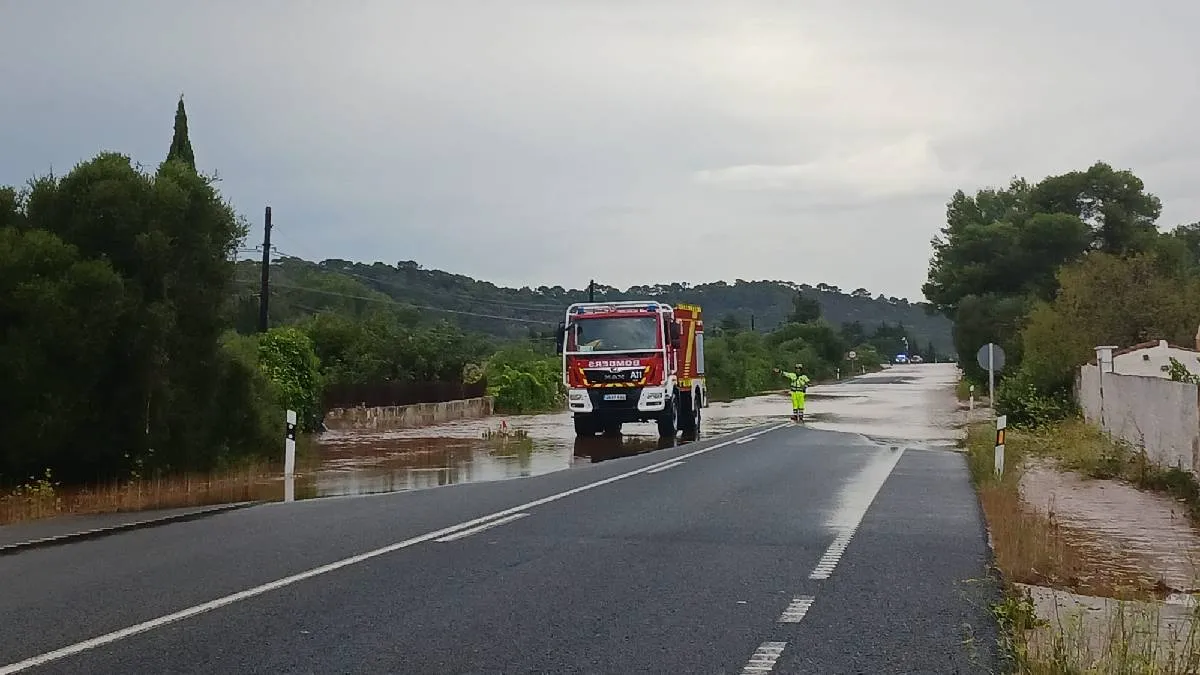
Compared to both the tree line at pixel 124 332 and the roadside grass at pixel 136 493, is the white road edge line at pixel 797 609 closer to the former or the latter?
the roadside grass at pixel 136 493

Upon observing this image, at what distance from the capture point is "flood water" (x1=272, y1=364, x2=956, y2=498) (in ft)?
A: 66.8

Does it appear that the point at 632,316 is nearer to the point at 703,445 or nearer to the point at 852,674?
the point at 703,445

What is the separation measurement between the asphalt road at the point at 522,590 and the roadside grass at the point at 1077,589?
255 millimetres

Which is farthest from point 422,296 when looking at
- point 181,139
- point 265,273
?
point 181,139

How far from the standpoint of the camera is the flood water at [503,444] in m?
20.4

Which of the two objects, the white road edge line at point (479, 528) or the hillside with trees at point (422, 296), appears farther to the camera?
the hillside with trees at point (422, 296)

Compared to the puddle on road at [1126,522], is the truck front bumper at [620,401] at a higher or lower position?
higher

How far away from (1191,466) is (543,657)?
446 inches

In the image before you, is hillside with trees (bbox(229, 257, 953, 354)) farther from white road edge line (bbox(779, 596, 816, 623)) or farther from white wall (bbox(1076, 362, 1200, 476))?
white road edge line (bbox(779, 596, 816, 623))

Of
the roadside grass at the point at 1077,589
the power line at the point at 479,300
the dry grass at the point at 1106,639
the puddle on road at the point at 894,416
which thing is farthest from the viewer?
the power line at the point at 479,300

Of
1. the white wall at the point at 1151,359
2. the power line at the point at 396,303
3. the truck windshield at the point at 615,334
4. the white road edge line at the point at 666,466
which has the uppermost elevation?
the power line at the point at 396,303

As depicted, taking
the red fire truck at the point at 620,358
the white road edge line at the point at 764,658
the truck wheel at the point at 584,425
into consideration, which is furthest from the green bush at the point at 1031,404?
the white road edge line at the point at 764,658

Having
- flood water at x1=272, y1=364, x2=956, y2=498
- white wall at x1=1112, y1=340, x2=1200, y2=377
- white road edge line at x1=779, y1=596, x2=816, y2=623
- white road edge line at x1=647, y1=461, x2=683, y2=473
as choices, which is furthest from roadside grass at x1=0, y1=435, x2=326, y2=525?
white wall at x1=1112, y1=340, x2=1200, y2=377

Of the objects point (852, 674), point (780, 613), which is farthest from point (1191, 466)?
point (852, 674)
